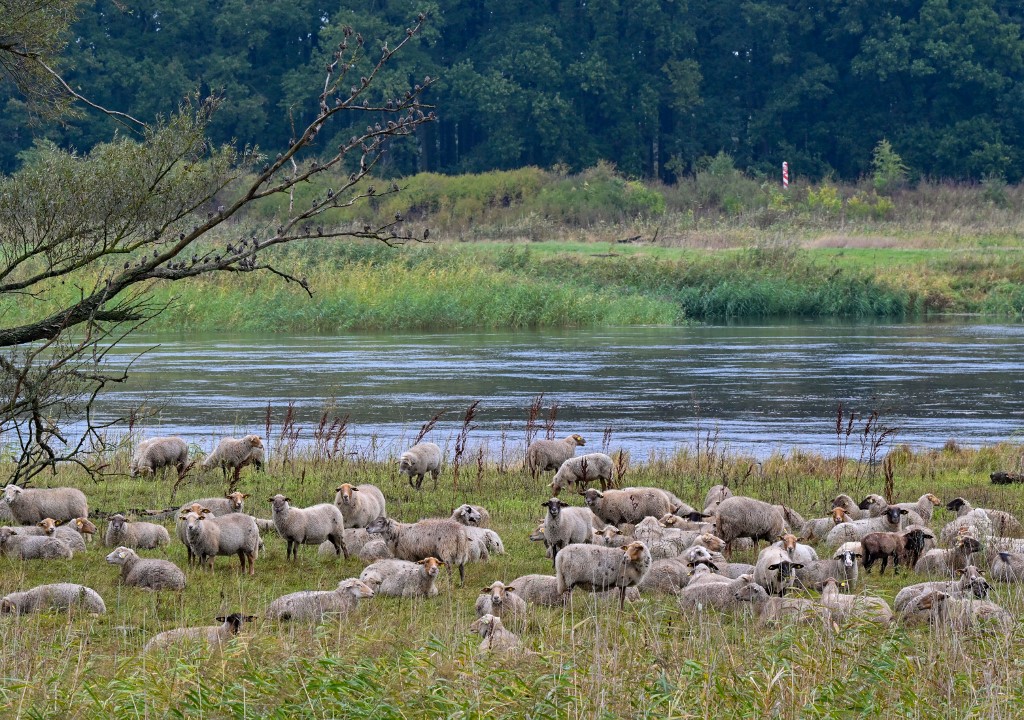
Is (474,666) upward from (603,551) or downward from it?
upward

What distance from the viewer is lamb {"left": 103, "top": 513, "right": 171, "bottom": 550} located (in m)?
13.0

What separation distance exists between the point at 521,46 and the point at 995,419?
215ft

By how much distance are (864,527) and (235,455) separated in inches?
312

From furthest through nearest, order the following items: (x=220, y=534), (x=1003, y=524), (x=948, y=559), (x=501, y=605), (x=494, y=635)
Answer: (x=1003, y=524) < (x=220, y=534) < (x=948, y=559) < (x=501, y=605) < (x=494, y=635)

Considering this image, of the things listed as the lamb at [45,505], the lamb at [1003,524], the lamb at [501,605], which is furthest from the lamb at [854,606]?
the lamb at [45,505]

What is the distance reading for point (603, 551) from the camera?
1088cm

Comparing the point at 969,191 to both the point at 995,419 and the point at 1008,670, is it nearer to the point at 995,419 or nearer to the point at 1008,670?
the point at 995,419

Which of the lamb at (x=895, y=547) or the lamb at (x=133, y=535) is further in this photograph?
the lamb at (x=133, y=535)

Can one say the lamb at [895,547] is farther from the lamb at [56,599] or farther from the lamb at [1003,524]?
the lamb at [56,599]

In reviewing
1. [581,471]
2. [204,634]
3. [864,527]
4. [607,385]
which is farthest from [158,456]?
[607,385]

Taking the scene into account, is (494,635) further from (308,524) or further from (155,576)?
(308,524)

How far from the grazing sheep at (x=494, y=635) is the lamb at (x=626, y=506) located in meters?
4.90

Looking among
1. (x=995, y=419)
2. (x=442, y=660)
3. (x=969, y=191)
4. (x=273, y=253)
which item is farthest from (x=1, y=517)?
(x=969, y=191)

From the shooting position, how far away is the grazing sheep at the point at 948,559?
11.4 meters
